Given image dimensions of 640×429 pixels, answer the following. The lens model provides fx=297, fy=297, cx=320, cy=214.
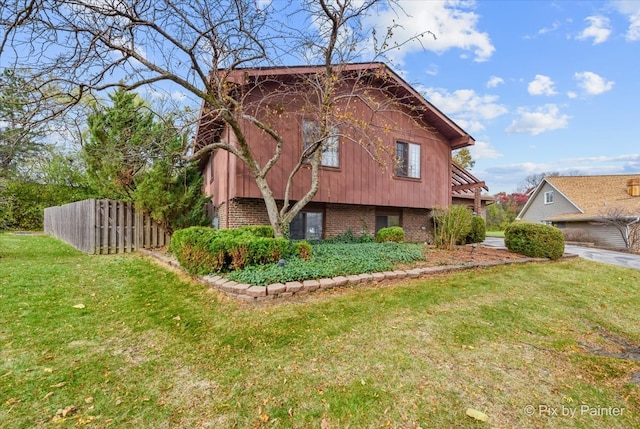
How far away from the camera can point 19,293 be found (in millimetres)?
4629

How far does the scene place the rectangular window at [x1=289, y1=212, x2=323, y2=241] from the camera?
406 inches

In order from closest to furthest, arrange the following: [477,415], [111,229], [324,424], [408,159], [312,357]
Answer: [324,424], [477,415], [312,357], [111,229], [408,159]

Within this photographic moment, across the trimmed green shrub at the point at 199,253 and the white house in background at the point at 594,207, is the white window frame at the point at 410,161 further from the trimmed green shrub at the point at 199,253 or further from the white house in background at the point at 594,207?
the white house in background at the point at 594,207

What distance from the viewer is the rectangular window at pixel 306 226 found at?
1032 centimetres

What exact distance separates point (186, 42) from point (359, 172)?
6.28 meters

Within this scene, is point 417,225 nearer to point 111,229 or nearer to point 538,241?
point 538,241

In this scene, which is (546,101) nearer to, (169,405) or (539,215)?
(539,215)

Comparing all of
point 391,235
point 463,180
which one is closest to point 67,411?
point 391,235

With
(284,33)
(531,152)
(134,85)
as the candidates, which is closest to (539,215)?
(531,152)

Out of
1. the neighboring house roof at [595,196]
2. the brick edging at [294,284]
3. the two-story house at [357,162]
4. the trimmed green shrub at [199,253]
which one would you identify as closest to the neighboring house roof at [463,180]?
the two-story house at [357,162]

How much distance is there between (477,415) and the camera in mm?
2344

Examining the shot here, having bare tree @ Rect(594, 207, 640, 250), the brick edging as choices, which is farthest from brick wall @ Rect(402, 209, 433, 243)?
bare tree @ Rect(594, 207, 640, 250)

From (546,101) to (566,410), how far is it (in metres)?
15.4

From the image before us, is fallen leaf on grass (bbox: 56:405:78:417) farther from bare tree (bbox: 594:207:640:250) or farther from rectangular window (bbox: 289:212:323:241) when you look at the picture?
bare tree (bbox: 594:207:640:250)
